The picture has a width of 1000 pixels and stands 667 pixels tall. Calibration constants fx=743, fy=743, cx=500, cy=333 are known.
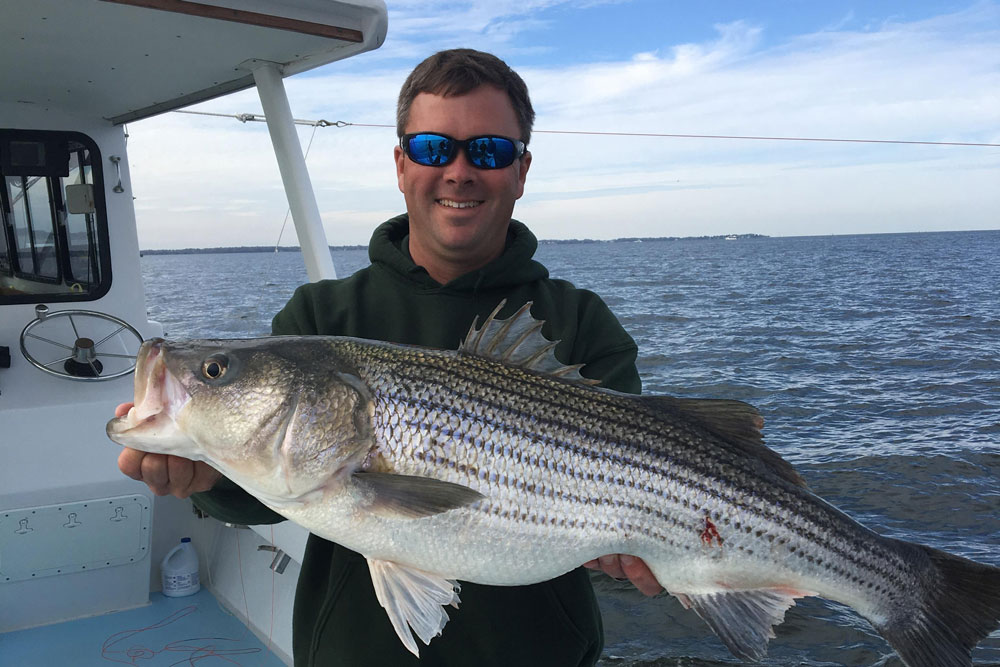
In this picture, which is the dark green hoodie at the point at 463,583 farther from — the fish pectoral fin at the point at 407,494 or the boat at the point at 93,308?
the boat at the point at 93,308

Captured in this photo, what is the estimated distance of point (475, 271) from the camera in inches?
122

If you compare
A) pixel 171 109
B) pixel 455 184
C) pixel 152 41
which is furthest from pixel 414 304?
pixel 171 109

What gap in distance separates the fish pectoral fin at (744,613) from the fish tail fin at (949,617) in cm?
44

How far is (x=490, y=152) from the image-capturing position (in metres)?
2.94

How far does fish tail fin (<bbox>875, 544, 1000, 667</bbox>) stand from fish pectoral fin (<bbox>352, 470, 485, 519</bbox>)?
172 cm

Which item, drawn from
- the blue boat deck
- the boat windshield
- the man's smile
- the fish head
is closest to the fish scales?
the fish head

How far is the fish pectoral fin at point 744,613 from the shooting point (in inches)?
104

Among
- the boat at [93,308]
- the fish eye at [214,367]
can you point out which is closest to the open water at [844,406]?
the boat at [93,308]

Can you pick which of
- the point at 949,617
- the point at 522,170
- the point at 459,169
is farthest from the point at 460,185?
the point at 949,617

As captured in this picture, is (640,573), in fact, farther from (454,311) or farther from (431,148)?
(431,148)

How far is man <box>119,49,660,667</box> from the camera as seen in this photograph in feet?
8.93

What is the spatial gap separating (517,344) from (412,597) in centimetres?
93

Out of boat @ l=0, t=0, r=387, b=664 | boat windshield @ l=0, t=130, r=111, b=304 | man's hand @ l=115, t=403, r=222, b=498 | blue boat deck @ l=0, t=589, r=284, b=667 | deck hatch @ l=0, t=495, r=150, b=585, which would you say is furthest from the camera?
boat windshield @ l=0, t=130, r=111, b=304

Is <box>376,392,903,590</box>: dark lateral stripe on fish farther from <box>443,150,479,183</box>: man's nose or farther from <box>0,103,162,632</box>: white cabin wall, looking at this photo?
<box>0,103,162,632</box>: white cabin wall
